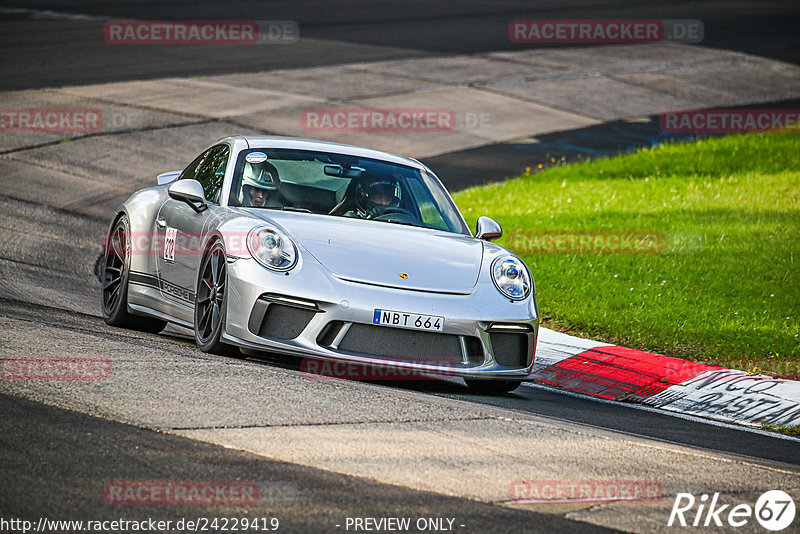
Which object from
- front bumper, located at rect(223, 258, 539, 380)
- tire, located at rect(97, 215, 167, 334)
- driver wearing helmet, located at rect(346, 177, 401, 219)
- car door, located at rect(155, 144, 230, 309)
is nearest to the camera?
front bumper, located at rect(223, 258, 539, 380)

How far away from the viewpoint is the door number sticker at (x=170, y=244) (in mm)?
8250

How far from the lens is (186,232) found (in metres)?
8.10

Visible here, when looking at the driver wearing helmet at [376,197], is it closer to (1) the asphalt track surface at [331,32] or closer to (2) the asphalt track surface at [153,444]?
(2) the asphalt track surface at [153,444]

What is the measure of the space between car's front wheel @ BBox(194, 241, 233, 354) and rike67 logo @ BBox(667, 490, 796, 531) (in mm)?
3229

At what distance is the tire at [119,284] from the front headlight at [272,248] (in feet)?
6.69

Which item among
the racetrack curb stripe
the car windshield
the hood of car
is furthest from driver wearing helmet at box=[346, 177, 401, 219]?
the racetrack curb stripe

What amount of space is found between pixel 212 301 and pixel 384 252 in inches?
44.7

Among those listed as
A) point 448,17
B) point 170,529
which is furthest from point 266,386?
point 448,17

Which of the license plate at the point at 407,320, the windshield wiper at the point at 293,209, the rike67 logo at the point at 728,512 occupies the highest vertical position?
the windshield wiper at the point at 293,209

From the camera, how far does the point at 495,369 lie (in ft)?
24.0

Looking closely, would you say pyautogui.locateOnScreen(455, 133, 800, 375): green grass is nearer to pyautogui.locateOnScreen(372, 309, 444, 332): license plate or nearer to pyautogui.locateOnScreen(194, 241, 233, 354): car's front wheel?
pyautogui.locateOnScreen(372, 309, 444, 332): license plate

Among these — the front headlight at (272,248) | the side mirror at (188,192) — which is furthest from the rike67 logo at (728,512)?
the side mirror at (188,192)

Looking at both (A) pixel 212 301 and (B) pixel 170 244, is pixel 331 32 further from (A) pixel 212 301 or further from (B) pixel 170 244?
(A) pixel 212 301

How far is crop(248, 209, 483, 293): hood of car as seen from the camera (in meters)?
7.14
